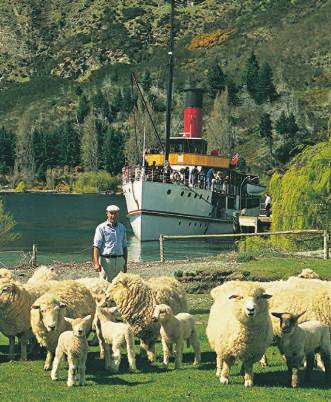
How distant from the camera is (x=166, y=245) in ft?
157

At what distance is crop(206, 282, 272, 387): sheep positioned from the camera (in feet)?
36.7

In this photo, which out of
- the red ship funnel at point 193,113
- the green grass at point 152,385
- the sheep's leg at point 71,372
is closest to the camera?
the green grass at point 152,385

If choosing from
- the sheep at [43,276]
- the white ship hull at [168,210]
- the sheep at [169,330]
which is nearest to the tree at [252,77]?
the white ship hull at [168,210]

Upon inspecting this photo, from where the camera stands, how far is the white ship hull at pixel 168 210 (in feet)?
184

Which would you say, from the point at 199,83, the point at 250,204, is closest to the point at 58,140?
the point at 199,83

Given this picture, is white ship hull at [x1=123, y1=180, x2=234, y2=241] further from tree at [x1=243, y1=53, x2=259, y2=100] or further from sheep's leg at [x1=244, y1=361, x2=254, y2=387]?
tree at [x1=243, y1=53, x2=259, y2=100]

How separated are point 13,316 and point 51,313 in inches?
44.0

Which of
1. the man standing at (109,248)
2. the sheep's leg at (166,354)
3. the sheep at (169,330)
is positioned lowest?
the sheep's leg at (166,354)

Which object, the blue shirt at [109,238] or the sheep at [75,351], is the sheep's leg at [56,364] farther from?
the blue shirt at [109,238]

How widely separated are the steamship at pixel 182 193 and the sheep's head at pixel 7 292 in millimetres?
42104

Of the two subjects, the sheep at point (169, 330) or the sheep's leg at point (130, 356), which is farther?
the sheep at point (169, 330)

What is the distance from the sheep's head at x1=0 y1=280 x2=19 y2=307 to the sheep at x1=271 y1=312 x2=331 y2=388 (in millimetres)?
4041

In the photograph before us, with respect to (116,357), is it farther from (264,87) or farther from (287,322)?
(264,87)

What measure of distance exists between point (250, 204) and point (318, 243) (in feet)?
106
